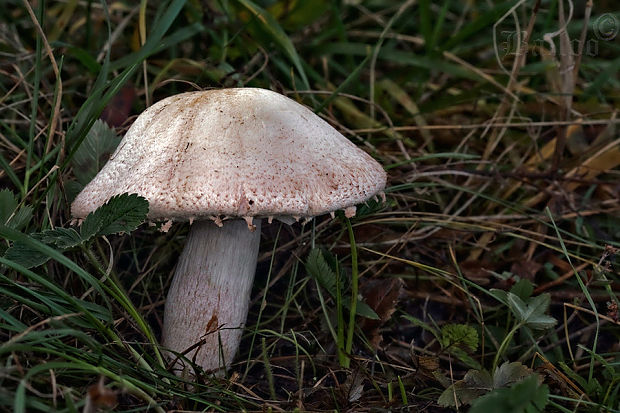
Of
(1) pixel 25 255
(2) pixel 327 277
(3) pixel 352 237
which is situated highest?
(1) pixel 25 255

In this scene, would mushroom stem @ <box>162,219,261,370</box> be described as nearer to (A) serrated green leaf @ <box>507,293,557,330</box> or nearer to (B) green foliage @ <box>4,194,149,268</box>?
(B) green foliage @ <box>4,194,149,268</box>

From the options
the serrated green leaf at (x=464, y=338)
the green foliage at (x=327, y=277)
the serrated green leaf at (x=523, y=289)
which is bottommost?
the serrated green leaf at (x=464, y=338)

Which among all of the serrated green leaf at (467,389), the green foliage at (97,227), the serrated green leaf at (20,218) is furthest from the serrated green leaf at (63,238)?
the serrated green leaf at (467,389)

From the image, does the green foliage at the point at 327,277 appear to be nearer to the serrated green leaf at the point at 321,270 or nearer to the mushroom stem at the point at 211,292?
the serrated green leaf at the point at 321,270

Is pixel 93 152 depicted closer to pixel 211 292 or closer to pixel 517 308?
pixel 211 292

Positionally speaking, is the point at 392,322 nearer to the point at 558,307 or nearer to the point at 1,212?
the point at 558,307

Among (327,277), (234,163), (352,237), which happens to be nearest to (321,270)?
(327,277)
